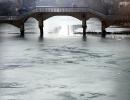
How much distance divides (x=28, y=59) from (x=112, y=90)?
109 ft

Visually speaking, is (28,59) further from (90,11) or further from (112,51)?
(90,11)

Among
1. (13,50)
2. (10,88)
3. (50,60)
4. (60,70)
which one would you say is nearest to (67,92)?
(10,88)

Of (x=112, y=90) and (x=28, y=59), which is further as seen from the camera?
(x=28, y=59)

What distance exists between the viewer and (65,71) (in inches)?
3086

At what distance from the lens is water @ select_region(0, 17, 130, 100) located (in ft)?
201

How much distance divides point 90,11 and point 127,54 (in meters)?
51.6

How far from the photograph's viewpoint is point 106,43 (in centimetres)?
12500

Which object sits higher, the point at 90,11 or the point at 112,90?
the point at 90,11

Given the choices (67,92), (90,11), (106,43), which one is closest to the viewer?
(67,92)

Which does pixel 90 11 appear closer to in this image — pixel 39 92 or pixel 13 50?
pixel 13 50

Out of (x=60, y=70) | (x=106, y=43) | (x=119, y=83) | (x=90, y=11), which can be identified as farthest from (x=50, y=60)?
(x=90, y=11)

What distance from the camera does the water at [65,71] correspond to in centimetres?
6116

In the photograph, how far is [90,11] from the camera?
14950cm

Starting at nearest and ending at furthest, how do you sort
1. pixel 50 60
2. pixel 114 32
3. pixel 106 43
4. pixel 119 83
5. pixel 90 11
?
pixel 119 83 → pixel 50 60 → pixel 106 43 → pixel 90 11 → pixel 114 32
